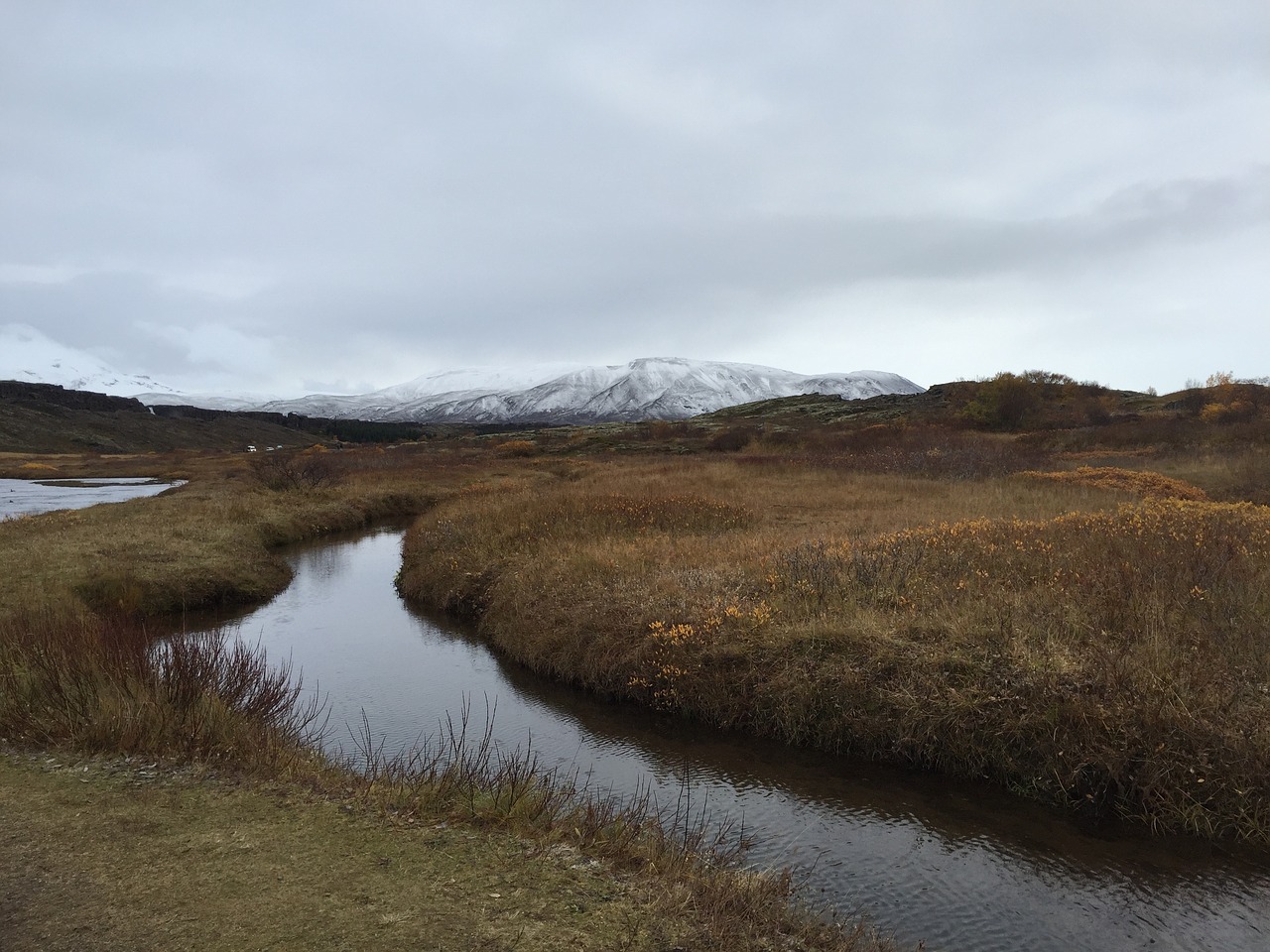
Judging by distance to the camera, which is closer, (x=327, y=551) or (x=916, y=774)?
(x=916, y=774)

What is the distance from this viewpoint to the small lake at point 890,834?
6594 mm

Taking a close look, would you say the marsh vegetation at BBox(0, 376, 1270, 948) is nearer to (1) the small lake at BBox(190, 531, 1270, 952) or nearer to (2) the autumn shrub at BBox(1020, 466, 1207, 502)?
(2) the autumn shrub at BBox(1020, 466, 1207, 502)

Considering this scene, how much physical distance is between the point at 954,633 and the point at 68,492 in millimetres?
66874

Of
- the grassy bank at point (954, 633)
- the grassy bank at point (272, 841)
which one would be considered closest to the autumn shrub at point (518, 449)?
the grassy bank at point (954, 633)

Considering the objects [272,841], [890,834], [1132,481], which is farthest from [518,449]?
[272,841]

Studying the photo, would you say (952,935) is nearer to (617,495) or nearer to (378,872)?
(378,872)

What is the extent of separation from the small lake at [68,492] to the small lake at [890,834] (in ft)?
122

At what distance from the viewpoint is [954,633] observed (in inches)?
415

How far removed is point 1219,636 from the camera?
32.6 feet

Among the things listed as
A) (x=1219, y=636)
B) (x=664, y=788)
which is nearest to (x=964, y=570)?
(x=1219, y=636)

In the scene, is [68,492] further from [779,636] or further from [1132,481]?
[1132,481]

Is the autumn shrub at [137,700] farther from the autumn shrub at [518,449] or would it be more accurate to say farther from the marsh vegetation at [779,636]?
the autumn shrub at [518,449]

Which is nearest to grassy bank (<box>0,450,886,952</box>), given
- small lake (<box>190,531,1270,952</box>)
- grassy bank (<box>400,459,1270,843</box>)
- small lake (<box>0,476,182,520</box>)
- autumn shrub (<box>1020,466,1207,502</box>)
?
small lake (<box>190,531,1270,952</box>)

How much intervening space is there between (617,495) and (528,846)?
19.5 m
